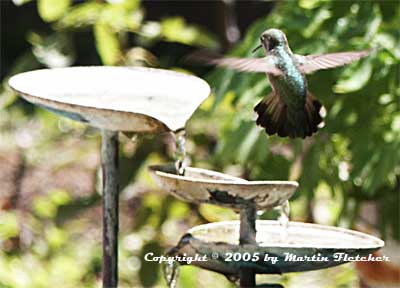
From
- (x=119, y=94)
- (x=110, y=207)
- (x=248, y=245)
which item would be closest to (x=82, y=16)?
(x=119, y=94)

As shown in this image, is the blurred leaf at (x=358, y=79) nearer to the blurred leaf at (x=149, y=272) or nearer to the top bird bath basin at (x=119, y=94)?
the top bird bath basin at (x=119, y=94)

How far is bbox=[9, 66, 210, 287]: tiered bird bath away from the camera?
1.11 meters

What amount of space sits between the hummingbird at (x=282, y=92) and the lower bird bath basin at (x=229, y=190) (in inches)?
2.5

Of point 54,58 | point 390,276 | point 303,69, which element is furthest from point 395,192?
point 303,69

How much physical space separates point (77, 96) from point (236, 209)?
32 centimetres

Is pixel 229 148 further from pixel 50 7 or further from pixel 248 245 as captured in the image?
pixel 248 245

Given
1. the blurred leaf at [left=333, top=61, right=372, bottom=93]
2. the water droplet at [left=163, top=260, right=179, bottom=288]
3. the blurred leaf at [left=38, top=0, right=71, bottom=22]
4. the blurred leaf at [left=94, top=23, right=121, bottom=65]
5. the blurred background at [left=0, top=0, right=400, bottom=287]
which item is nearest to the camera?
the water droplet at [left=163, top=260, right=179, bottom=288]

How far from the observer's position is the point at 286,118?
104 cm

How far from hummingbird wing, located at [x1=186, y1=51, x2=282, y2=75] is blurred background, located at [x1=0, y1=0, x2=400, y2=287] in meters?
0.38

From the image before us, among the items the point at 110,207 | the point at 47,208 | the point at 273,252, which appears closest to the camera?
the point at 273,252

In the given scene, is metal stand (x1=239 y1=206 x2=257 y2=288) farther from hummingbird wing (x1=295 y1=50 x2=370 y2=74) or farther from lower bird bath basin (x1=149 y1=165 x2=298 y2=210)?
hummingbird wing (x1=295 y1=50 x2=370 y2=74)

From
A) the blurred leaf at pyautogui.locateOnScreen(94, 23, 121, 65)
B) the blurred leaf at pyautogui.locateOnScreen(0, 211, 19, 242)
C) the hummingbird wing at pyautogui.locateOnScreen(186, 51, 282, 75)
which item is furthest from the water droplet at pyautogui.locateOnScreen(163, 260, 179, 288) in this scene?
the blurred leaf at pyautogui.locateOnScreen(94, 23, 121, 65)

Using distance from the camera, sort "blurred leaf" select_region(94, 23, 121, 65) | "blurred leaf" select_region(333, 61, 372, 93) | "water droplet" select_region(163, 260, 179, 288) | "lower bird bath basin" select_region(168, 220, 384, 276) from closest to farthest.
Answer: "lower bird bath basin" select_region(168, 220, 384, 276)
"water droplet" select_region(163, 260, 179, 288)
"blurred leaf" select_region(333, 61, 372, 93)
"blurred leaf" select_region(94, 23, 121, 65)

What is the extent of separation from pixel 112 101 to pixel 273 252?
382 mm
